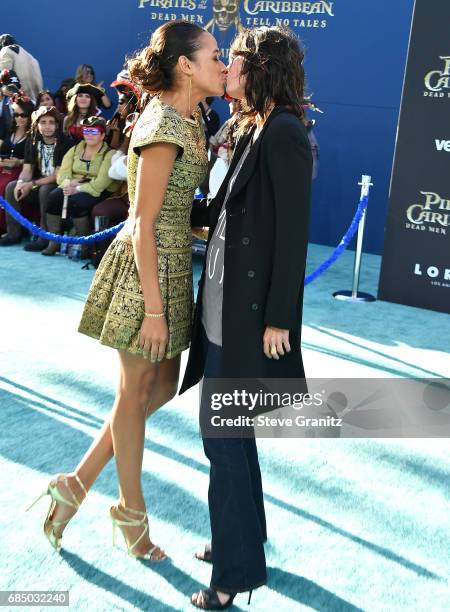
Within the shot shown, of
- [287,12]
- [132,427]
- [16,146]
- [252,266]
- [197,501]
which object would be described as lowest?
[197,501]

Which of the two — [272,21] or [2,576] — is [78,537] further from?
[272,21]

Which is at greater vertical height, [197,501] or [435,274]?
[435,274]

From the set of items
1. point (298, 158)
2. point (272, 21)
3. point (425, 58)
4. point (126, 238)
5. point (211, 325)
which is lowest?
point (211, 325)

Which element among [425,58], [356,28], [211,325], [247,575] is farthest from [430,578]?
[356,28]

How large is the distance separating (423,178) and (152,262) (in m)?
4.08

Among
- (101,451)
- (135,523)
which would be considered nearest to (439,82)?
(101,451)

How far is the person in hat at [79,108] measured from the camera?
7.96 meters

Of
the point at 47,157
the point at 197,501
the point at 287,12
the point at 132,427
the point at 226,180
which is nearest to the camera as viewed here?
the point at 226,180

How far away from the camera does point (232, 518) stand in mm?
2254

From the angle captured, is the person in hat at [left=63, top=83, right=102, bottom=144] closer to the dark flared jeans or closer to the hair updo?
the hair updo

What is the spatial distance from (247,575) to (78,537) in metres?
0.70

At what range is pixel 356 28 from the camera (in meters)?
7.93

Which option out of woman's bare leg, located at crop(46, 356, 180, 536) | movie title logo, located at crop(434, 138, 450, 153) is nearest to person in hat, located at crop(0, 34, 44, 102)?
movie title logo, located at crop(434, 138, 450, 153)

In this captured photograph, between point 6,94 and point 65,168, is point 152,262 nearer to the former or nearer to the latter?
point 65,168
